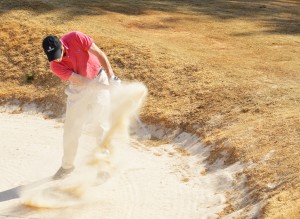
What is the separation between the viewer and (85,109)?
945 centimetres

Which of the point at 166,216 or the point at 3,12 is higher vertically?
the point at 3,12

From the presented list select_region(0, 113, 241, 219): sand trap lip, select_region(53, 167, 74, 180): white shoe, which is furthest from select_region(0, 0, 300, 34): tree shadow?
select_region(53, 167, 74, 180): white shoe

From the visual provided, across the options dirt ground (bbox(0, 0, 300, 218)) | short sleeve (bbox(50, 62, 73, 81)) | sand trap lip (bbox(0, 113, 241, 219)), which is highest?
short sleeve (bbox(50, 62, 73, 81))

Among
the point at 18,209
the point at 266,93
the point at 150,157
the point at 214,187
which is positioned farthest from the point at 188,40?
the point at 18,209

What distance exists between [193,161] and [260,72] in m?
3.63

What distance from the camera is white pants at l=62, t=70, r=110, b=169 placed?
940 cm

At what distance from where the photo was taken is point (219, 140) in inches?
432

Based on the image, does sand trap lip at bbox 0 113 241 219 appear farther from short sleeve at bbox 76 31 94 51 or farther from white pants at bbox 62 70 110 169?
short sleeve at bbox 76 31 94 51

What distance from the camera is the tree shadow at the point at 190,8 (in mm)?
17812

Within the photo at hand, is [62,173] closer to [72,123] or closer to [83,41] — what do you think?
[72,123]

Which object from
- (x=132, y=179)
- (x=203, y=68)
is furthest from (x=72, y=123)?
(x=203, y=68)

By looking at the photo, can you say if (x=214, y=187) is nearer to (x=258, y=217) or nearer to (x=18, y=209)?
(x=258, y=217)

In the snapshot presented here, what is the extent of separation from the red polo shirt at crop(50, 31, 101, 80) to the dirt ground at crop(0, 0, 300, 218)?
2734mm

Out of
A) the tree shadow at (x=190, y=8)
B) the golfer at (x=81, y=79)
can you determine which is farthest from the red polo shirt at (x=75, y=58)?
the tree shadow at (x=190, y=8)
